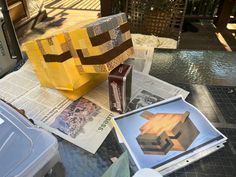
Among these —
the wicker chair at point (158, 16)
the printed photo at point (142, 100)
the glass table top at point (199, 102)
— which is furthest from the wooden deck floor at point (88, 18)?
the printed photo at point (142, 100)

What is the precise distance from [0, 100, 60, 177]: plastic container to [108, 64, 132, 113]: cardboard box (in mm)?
197

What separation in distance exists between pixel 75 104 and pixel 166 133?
262 millimetres

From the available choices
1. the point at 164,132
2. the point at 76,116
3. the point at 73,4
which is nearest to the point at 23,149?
the point at 76,116

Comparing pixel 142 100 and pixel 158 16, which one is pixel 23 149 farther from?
pixel 158 16

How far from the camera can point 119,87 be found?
0.53 meters

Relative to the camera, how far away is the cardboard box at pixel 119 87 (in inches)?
20.7

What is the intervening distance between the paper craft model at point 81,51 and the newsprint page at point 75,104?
0.05 metres

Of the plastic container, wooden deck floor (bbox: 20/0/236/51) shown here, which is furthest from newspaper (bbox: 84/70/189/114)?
wooden deck floor (bbox: 20/0/236/51)

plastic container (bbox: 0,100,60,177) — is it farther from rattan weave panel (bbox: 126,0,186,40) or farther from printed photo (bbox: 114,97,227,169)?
rattan weave panel (bbox: 126,0,186,40)

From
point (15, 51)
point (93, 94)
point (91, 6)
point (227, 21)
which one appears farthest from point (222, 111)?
point (91, 6)

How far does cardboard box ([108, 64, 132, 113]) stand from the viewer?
525 millimetres

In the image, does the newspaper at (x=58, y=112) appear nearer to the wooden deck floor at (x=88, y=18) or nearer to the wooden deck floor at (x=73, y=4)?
the wooden deck floor at (x=88, y=18)

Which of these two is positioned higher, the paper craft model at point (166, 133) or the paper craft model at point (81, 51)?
the paper craft model at point (81, 51)

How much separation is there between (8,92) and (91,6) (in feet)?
11.1
